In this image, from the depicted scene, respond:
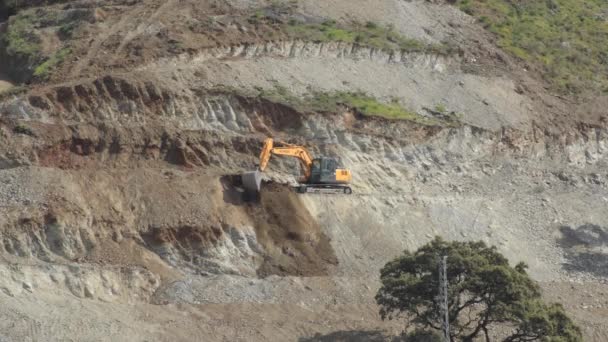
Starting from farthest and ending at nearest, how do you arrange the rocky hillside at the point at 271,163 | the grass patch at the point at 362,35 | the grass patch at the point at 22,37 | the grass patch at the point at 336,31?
1. the grass patch at the point at 362,35
2. the grass patch at the point at 336,31
3. the grass patch at the point at 22,37
4. the rocky hillside at the point at 271,163

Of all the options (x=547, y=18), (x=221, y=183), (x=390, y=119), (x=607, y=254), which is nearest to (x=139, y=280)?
(x=221, y=183)

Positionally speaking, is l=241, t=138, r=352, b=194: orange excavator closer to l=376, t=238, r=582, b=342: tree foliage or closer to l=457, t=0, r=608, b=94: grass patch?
l=376, t=238, r=582, b=342: tree foliage

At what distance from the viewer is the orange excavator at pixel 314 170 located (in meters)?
43.9

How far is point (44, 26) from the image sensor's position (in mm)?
54844

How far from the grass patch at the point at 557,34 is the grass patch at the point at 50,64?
81.0 feet

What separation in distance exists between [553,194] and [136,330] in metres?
22.3

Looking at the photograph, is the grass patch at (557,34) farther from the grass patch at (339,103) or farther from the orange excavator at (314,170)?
the orange excavator at (314,170)

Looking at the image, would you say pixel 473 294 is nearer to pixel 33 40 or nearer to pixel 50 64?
pixel 50 64

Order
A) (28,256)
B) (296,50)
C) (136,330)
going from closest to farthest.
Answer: (136,330)
(28,256)
(296,50)

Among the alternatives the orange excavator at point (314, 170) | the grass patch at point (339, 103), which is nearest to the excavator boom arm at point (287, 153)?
the orange excavator at point (314, 170)

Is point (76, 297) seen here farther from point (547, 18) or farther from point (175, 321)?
point (547, 18)

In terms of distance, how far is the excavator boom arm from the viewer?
4362cm

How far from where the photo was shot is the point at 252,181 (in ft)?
140

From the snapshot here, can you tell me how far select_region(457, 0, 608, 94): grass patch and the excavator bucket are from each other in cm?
2168
